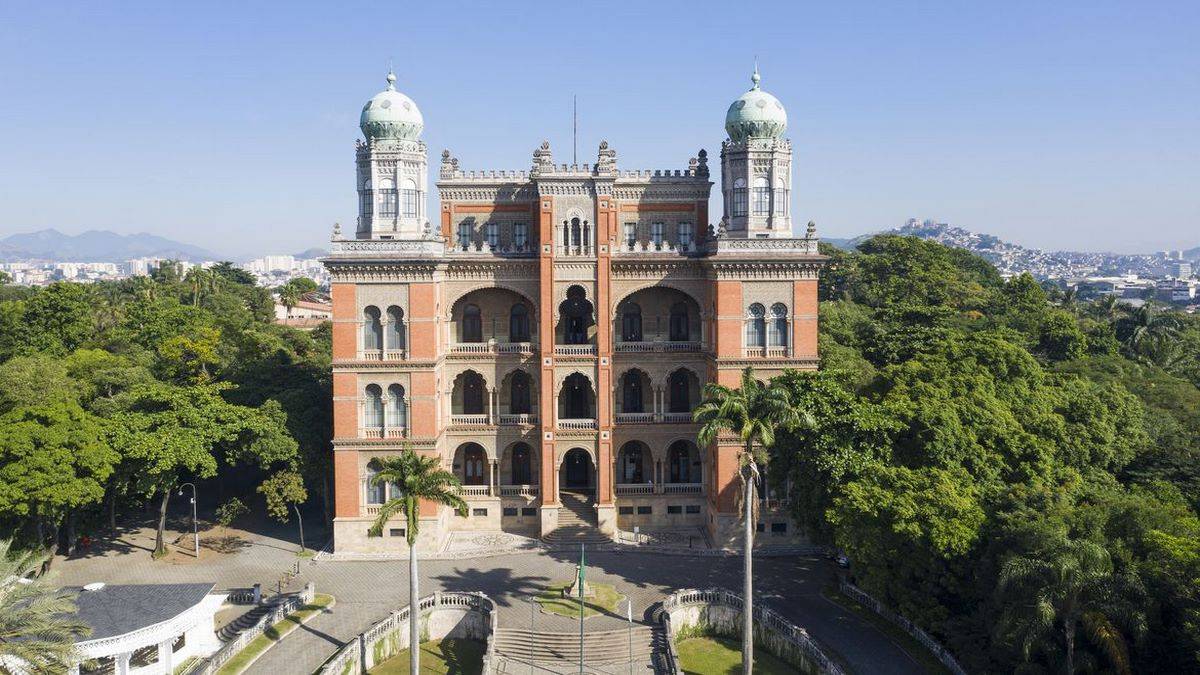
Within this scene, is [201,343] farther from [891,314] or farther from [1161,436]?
[1161,436]

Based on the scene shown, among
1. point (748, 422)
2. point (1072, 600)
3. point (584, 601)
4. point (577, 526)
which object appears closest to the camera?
point (1072, 600)

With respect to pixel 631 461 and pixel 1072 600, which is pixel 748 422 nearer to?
pixel 1072 600

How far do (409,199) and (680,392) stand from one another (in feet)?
74.2

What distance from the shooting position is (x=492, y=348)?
55219 mm

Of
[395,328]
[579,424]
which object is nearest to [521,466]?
[579,424]

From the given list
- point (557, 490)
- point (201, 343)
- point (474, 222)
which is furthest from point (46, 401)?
point (557, 490)

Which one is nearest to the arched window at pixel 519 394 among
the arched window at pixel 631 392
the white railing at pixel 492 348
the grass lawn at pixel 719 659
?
the white railing at pixel 492 348

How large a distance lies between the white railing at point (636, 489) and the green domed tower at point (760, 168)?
1791 centimetres

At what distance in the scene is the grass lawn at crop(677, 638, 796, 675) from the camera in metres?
39.5

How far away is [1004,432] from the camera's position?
40844 millimetres

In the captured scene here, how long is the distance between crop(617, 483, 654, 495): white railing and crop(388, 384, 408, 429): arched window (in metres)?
15.0

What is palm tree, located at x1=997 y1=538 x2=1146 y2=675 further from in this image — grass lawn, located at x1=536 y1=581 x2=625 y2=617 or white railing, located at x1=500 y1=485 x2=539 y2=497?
white railing, located at x1=500 y1=485 x2=539 y2=497

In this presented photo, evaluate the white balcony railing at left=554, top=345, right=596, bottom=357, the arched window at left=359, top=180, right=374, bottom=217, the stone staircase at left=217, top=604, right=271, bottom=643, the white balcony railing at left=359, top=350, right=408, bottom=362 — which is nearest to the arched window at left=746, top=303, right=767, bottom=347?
the white balcony railing at left=554, top=345, right=596, bottom=357

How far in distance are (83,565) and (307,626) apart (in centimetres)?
1891
